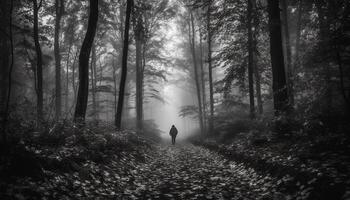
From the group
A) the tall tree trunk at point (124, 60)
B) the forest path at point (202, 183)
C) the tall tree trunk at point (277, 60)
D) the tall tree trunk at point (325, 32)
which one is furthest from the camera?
the tall tree trunk at point (124, 60)

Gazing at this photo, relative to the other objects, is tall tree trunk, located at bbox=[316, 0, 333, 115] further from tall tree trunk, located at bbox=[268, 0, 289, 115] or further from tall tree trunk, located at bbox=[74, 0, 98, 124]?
tall tree trunk, located at bbox=[74, 0, 98, 124]

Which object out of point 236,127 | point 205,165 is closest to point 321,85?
point 205,165

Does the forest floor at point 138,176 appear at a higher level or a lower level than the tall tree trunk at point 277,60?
lower

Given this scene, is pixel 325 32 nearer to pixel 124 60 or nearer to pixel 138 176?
pixel 138 176

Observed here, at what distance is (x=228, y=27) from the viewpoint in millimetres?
14875

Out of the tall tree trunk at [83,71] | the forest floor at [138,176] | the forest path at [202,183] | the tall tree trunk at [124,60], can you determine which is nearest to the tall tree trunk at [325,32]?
the forest floor at [138,176]

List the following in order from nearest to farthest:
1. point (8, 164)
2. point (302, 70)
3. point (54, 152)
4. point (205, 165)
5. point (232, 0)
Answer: point (8, 164) < point (54, 152) < point (205, 165) < point (302, 70) < point (232, 0)

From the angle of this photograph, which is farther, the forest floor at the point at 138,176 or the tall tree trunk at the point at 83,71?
the tall tree trunk at the point at 83,71

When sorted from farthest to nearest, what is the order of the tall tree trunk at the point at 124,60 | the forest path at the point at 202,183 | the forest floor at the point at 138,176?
1. the tall tree trunk at the point at 124,60
2. the forest path at the point at 202,183
3. the forest floor at the point at 138,176

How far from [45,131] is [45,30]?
1303 cm

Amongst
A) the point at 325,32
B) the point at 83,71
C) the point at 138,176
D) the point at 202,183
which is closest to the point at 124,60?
the point at 83,71

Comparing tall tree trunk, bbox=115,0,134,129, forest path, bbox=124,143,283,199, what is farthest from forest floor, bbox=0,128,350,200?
tall tree trunk, bbox=115,0,134,129

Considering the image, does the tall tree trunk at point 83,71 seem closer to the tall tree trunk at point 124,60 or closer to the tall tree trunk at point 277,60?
the tall tree trunk at point 124,60

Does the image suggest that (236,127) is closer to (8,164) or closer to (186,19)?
(8,164)
